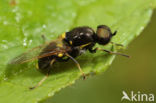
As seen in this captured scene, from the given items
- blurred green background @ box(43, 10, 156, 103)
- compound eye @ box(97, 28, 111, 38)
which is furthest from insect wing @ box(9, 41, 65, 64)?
blurred green background @ box(43, 10, 156, 103)

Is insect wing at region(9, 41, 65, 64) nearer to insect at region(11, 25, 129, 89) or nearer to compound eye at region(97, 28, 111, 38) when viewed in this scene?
insect at region(11, 25, 129, 89)

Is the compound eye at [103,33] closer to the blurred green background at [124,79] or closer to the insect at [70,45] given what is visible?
the insect at [70,45]

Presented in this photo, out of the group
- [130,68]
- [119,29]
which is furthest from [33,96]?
[130,68]

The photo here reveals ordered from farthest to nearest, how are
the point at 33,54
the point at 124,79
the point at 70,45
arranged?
the point at 124,79
the point at 70,45
the point at 33,54

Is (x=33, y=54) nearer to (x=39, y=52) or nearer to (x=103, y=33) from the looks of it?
(x=39, y=52)

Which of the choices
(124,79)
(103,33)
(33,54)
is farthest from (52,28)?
(124,79)

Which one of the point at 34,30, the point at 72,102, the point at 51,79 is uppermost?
the point at 34,30

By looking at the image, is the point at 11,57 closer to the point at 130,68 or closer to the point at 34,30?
the point at 34,30
